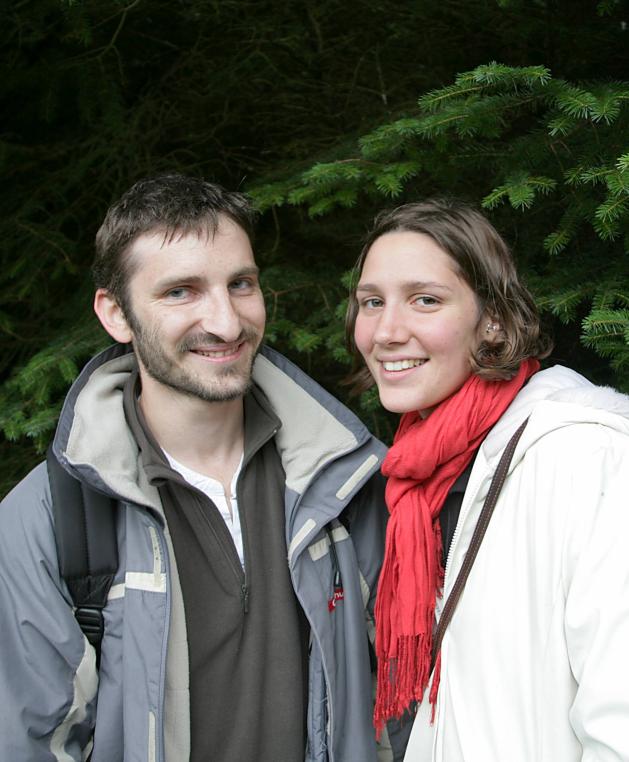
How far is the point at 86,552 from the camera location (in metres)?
2.03

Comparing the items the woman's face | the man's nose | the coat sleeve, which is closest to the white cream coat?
the woman's face

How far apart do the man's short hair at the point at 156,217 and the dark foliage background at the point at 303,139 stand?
1.40 ft

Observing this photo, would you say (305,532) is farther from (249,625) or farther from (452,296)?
(452,296)

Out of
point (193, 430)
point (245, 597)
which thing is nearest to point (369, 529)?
point (245, 597)

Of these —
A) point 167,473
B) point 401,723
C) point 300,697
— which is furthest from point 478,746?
point 167,473

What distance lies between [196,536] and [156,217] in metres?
1.00

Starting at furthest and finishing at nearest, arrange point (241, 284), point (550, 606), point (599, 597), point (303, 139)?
point (303, 139), point (241, 284), point (550, 606), point (599, 597)

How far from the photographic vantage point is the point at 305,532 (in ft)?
7.22

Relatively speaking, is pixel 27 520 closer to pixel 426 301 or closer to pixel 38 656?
pixel 38 656

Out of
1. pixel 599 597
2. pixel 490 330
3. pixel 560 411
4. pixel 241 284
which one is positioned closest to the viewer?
pixel 599 597

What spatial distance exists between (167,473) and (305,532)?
0.44m

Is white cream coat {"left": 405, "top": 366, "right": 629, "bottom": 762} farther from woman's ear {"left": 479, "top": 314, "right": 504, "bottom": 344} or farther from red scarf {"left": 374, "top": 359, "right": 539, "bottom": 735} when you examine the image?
woman's ear {"left": 479, "top": 314, "right": 504, "bottom": 344}

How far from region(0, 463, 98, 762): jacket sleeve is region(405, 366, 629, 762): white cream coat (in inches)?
38.2

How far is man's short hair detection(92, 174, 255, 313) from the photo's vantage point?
236 centimetres
